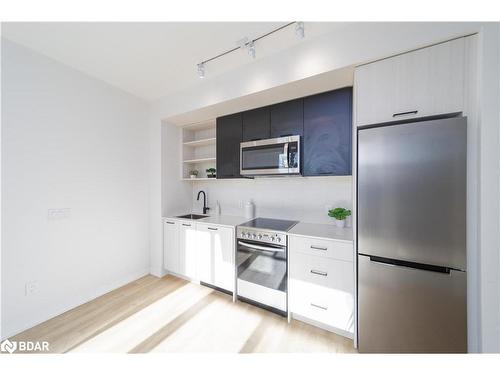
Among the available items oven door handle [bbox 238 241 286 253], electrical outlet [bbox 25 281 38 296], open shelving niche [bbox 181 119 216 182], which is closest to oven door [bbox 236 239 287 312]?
oven door handle [bbox 238 241 286 253]

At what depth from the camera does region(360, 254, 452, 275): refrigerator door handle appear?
3.91 ft

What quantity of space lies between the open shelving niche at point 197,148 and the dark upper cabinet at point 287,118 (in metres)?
1.18

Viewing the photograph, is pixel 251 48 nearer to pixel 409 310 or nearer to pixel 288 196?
pixel 288 196

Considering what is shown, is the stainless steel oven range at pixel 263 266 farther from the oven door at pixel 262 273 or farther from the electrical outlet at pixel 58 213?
the electrical outlet at pixel 58 213

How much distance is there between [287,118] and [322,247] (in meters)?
1.40

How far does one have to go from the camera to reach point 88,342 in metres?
1.55

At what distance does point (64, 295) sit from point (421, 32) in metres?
3.91

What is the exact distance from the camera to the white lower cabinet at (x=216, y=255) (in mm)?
2143

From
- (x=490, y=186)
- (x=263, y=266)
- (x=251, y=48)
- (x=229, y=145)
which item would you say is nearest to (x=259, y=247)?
(x=263, y=266)

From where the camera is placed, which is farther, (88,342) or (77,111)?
(77,111)

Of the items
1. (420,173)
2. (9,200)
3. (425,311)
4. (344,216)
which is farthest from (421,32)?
(9,200)

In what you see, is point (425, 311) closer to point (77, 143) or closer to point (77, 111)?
point (77, 143)

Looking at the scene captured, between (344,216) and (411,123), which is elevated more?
(411,123)

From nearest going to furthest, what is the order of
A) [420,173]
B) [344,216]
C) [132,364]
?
[132,364] → [420,173] → [344,216]
